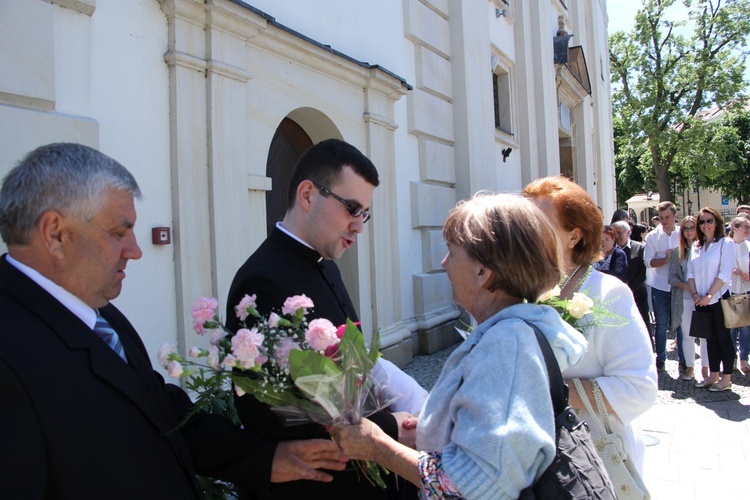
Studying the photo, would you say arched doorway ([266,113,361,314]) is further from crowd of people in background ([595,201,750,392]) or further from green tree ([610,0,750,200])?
green tree ([610,0,750,200])

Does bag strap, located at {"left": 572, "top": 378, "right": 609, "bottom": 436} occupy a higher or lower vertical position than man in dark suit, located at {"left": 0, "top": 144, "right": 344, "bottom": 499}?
lower

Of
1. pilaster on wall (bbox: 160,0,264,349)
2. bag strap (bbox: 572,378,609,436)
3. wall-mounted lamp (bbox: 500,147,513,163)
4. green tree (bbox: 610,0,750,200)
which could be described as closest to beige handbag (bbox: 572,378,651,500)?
bag strap (bbox: 572,378,609,436)

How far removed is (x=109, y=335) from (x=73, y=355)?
0.22 metres

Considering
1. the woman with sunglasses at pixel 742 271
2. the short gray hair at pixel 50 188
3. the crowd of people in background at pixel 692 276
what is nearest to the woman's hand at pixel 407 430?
the short gray hair at pixel 50 188

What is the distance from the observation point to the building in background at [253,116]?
10.7ft

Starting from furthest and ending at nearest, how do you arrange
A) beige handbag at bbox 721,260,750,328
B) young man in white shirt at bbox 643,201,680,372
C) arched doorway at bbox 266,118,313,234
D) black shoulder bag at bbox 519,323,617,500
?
young man in white shirt at bbox 643,201,680,372
beige handbag at bbox 721,260,750,328
arched doorway at bbox 266,118,313,234
black shoulder bag at bbox 519,323,617,500

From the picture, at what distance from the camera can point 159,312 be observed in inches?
147

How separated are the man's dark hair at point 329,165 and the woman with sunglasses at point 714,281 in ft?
17.1

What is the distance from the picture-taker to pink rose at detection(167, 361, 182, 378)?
1.42 m

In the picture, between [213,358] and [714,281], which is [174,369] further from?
[714,281]

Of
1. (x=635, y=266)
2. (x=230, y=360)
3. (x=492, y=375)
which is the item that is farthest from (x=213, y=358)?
(x=635, y=266)

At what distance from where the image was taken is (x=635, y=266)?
709 cm

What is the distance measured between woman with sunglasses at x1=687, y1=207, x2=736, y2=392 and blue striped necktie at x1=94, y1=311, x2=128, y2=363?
6061 millimetres

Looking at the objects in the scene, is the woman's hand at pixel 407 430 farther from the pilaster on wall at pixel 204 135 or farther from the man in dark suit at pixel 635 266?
the man in dark suit at pixel 635 266
